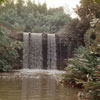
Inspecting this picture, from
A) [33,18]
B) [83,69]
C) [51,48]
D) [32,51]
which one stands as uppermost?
[33,18]

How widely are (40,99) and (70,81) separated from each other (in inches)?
119

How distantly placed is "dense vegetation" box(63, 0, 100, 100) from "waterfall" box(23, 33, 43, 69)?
3466 mm

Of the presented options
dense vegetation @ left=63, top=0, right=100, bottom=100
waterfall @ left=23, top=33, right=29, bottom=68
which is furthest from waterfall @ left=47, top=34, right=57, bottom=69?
dense vegetation @ left=63, top=0, right=100, bottom=100

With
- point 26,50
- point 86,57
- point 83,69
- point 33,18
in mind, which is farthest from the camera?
point 33,18

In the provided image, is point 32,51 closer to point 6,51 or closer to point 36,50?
point 36,50

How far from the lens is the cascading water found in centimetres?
2075

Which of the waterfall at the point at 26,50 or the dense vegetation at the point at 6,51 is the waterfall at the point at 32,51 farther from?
the dense vegetation at the point at 6,51

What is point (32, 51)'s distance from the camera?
Answer: 835 inches

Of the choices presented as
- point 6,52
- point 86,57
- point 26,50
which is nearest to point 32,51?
point 26,50

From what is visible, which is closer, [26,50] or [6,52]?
[6,52]

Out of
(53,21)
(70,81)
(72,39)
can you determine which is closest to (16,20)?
(53,21)

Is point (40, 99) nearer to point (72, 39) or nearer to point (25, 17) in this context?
point (72, 39)

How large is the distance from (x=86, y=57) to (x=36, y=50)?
13.4 meters

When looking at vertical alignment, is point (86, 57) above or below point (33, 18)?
Answer: below
